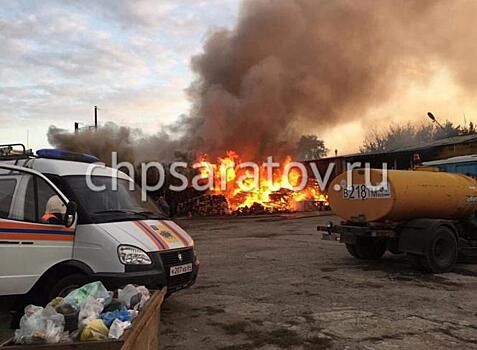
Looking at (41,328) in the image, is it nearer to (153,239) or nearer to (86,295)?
(86,295)

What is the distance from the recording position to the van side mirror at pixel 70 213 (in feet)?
17.7

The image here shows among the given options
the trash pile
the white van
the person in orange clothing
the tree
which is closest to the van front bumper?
the white van

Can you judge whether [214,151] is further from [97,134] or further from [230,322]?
[230,322]

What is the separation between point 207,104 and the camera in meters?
29.3

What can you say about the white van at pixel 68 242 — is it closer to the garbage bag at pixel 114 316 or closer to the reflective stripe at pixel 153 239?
the reflective stripe at pixel 153 239

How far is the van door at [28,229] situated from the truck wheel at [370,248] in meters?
6.96

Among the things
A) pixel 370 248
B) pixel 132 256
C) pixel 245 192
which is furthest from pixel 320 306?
pixel 245 192

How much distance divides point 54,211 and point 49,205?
107 mm

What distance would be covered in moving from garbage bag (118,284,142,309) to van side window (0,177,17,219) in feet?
8.54

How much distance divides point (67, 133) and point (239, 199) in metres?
11.3

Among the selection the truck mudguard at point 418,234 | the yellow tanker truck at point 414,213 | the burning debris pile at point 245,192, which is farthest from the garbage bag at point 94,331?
the burning debris pile at point 245,192

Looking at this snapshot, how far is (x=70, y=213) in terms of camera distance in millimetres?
5406

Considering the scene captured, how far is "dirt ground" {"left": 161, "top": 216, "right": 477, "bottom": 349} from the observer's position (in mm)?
5129

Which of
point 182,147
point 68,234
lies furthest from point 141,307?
point 182,147
